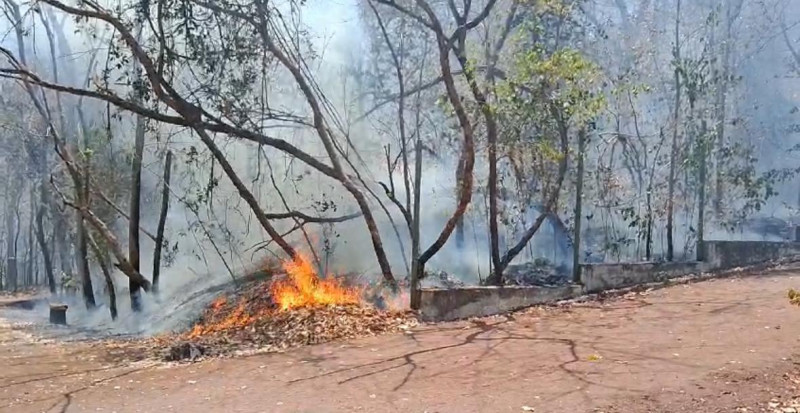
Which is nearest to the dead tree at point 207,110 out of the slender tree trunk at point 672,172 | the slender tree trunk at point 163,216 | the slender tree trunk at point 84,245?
the slender tree trunk at point 163,216

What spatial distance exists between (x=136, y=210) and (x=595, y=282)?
999cm

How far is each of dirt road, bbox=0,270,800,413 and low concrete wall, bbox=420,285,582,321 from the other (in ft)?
1.42

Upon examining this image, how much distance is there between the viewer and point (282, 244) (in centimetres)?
1264

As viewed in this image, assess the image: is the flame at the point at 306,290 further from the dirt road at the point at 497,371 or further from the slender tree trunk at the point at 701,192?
the slender tree trunk at the point at 701,192

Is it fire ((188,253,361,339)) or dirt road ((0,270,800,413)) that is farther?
fire ((188,253,361,339))

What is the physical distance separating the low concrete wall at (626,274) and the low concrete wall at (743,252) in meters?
0.76

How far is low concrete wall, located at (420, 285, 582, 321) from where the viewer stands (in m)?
10.5

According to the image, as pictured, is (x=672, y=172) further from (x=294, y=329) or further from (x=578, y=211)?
(x=294, y=329)

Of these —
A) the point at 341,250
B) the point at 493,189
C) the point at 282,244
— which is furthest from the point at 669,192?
the point at 282,244

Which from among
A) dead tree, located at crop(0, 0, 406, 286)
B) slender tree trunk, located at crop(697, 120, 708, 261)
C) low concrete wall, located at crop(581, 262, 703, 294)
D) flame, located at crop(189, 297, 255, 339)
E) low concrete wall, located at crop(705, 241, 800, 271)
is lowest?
flame, located at crop(189, 297, 255, 339)

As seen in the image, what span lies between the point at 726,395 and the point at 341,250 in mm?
10053

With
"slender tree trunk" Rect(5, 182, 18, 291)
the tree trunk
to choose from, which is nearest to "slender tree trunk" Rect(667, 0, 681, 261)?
the tree trunk

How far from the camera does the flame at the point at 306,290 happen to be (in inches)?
440

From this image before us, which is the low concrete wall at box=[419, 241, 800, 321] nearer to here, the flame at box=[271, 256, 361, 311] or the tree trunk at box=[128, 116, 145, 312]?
the flame at box=[271, 256, 361, 311]
